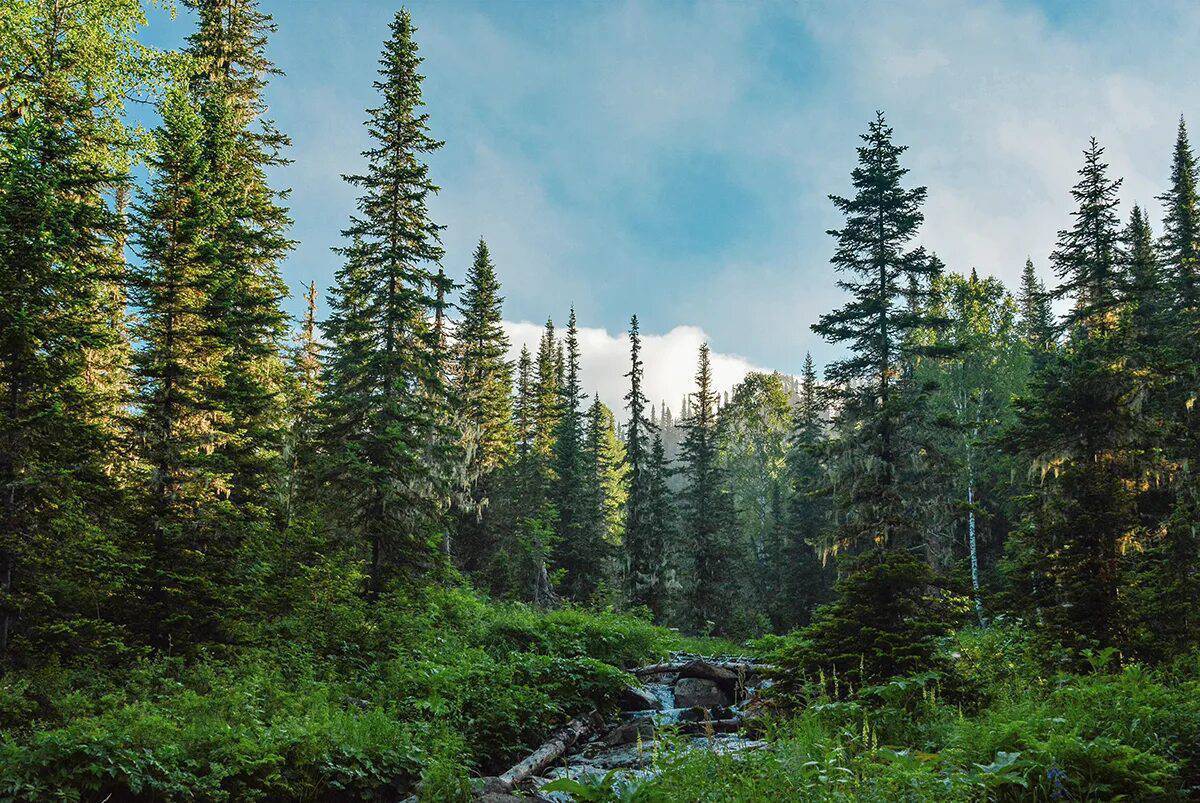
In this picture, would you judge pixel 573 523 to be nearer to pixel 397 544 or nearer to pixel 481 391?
pixel 481 391

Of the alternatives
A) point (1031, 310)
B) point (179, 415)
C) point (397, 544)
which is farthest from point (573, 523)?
point (1031, 310)

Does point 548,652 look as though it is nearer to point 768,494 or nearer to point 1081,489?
point 1081,489

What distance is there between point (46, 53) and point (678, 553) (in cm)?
3364

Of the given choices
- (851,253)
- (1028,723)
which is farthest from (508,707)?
(851,253)

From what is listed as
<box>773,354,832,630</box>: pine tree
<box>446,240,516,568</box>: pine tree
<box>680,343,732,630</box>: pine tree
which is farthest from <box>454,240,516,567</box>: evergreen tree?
<box>773,354,832,630</box>: pine tree

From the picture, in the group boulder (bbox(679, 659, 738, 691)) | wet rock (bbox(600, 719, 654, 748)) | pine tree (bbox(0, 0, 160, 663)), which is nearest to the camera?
pine tree (bbox(0, 0, 160, 663))

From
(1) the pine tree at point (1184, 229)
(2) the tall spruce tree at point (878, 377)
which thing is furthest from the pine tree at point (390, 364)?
(1) the pine tree at point (1184, 229)

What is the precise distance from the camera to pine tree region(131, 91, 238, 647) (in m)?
12.3

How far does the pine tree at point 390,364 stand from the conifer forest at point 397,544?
0.36 ft

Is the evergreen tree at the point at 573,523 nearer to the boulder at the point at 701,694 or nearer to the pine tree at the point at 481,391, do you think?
the pine tree at the point at 481,391

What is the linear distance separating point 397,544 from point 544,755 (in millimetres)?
9259

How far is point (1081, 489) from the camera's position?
11469mm

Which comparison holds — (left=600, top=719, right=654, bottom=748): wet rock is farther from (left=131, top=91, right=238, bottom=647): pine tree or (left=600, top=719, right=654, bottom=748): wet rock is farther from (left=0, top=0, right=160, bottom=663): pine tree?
(left=0, top=0, right=160, bottom=663): pine tree

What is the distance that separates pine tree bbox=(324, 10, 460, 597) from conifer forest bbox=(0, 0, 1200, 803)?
109 millimetres
